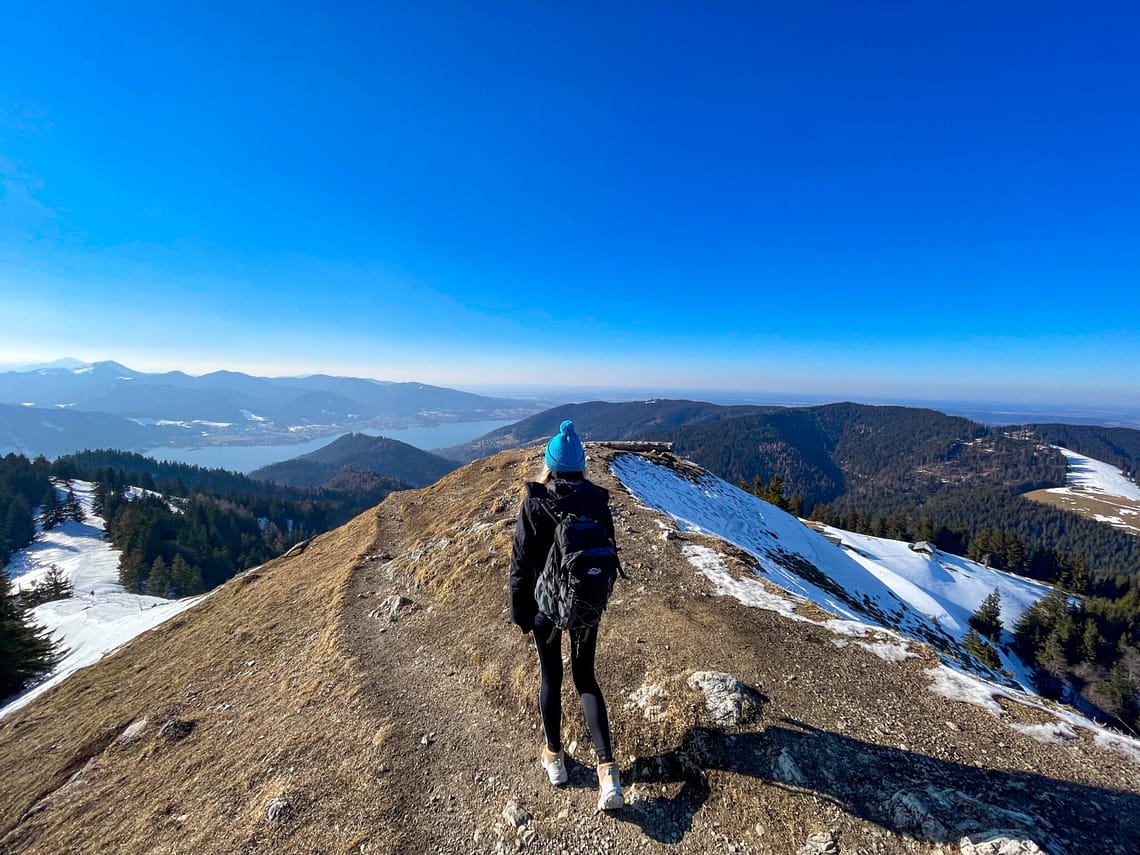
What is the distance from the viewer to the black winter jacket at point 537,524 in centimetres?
480

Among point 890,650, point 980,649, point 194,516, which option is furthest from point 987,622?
point 194,516

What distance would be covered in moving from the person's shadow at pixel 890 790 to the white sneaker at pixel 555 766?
2.58 feet

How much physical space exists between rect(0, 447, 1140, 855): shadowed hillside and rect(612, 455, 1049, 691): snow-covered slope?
2.88 meters

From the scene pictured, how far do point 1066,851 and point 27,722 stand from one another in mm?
25460

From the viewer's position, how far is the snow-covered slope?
46.1 feet

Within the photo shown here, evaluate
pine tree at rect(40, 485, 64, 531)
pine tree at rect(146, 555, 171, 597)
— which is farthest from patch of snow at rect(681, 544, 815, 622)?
pine tree at rect(40, 485, 64, 531)

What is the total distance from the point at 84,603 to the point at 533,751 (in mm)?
51455

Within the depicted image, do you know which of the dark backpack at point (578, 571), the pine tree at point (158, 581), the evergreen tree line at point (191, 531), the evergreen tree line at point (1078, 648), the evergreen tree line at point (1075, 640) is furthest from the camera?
the evergreen tree line at point (191, 531)

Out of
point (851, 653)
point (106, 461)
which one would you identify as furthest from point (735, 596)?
point (106, 461)

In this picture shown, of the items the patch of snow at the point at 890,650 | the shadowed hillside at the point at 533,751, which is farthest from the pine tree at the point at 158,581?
the patch of snow at the point at 890,650

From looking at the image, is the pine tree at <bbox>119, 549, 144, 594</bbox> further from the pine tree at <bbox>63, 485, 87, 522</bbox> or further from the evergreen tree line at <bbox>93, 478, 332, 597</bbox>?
the pine tree at <bbox>63, 485, 87, 522</bbox>

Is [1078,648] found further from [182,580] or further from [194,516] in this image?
[194,516]

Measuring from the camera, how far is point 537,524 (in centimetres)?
491

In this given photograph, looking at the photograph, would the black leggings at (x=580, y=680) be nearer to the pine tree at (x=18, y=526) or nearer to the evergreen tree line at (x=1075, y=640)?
the evergreen tree line at (x=1075, y=640)
